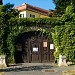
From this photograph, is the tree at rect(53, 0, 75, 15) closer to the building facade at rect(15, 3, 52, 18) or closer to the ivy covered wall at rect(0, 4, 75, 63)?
the building facade at rect(15, 3, 52, 18)

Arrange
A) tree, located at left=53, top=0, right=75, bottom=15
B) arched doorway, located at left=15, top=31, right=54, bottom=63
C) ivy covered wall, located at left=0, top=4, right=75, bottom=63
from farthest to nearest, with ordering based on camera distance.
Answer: tree, located at left=53, top=0, right=75, bottom=15, arched doorway, located at left=15, top=31, right=54, bottom=63, ivy covered wall, located at left=0, top=4, right=75, bottom=63

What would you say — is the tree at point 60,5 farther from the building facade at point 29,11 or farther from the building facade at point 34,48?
the building facade at point 34,48

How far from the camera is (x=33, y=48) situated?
31.8 m

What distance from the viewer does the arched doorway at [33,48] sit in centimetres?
3162

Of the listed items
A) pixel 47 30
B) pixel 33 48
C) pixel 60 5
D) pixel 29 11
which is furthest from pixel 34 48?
pixel 29 11

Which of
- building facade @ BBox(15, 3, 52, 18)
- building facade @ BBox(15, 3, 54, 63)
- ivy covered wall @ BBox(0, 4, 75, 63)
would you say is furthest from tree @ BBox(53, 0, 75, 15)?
building facade @ BBox(15, 3, 54, 63)

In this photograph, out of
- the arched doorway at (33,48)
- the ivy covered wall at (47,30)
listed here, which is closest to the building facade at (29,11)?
the arched doorway at (33,48)

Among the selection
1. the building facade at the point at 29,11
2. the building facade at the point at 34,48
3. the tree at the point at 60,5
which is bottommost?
the building facade at the point at 34,48

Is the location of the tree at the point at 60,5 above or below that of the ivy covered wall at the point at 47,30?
above

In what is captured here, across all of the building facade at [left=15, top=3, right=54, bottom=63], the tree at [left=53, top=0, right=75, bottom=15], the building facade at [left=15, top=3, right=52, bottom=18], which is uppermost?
the building facade at [left=15, top=3, right=52, bottom=18]

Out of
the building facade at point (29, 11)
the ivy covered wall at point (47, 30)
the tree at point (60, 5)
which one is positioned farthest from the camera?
the building facade at point (29, 11)

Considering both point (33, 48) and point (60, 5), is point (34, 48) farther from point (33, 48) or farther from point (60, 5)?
point (60, 5)

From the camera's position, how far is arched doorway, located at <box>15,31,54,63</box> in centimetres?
3162

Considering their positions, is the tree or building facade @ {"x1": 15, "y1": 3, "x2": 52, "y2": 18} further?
building facade @ {"x1": 15, "y1": 3, "x2": 52, "y2": 18}
